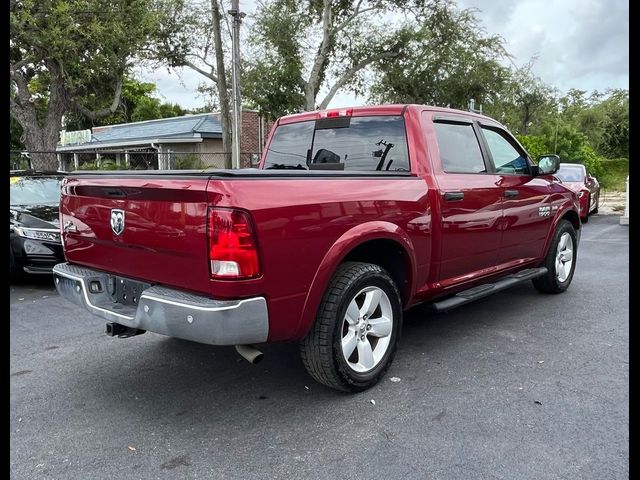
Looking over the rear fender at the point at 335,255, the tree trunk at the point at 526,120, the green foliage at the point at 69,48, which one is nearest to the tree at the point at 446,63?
the green foliage at the point at 69,48

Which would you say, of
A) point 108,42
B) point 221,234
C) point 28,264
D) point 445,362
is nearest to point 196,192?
point 221,234

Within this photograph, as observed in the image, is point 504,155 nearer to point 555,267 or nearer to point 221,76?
point 555,267

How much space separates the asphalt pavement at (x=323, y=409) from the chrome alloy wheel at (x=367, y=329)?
0.23m

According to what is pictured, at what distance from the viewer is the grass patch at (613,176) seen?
23695 mm

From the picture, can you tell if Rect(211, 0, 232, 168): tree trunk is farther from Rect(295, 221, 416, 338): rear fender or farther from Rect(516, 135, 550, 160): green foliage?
Rect(295, 221, 416, 338): rear fender

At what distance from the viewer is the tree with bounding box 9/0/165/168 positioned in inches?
544

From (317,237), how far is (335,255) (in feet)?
0.60

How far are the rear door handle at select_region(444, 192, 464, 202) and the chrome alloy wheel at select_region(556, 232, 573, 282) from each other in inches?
89.6

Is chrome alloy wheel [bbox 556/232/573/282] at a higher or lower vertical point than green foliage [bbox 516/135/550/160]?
lower

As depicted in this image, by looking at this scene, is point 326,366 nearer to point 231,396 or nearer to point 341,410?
point 341,410

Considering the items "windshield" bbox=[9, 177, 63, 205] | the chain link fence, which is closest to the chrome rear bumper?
"windshield" bbox=[9, 177, 63, 205]

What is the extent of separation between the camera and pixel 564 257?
6.00 m

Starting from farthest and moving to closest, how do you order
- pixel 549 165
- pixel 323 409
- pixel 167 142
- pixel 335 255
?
1. pixel 167 142
2. pixel 549 165
3. pixel 323 409
4. pixel 335 255

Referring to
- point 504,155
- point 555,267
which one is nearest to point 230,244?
point 504,155
